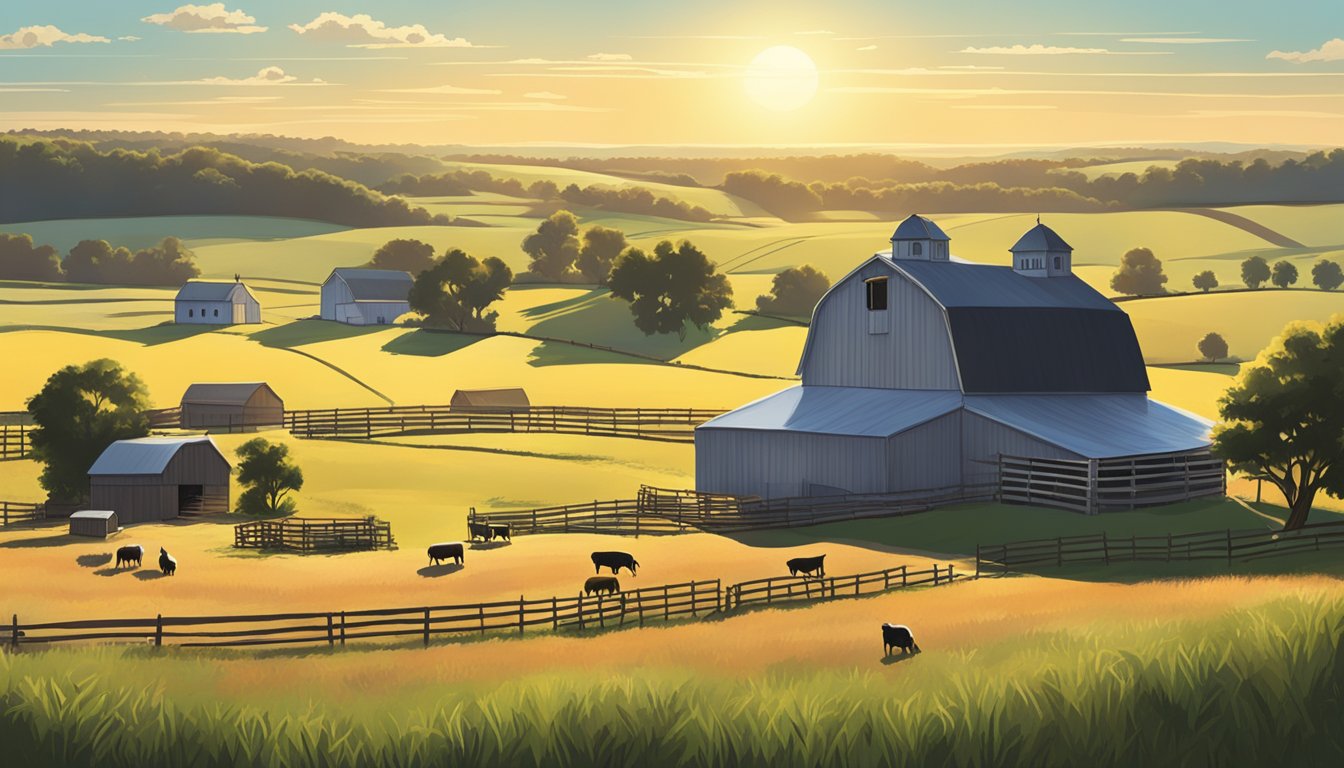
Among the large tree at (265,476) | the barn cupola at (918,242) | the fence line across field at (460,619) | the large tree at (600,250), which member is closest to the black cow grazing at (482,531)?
the large tree at (265,476)

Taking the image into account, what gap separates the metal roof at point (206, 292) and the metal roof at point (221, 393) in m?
54.6

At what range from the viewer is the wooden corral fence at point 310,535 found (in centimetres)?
5597

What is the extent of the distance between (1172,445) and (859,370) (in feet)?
41.4

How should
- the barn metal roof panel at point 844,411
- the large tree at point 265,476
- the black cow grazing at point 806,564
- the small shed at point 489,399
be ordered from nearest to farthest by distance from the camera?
the black cow grazing at point 806,564 < the barn metal roof panel at point 844,411 < the large tree at point 265,476 < the small shed at point 489,399

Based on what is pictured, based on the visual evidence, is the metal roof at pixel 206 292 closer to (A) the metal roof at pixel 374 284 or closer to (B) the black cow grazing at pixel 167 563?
(A) the metal roof at pixel 374 284

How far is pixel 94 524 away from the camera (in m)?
58.5

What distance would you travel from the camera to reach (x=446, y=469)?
2876 inches

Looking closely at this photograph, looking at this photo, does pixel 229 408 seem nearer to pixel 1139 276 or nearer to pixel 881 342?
pixel 881 342

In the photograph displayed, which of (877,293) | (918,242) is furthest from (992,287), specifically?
(877,293)

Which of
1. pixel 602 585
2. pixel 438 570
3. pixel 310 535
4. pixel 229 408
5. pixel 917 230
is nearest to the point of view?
pixel 602 585

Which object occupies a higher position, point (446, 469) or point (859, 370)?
point (859, 370)

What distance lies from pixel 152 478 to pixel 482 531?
15304mm

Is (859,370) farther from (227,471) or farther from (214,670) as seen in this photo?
(214,670)

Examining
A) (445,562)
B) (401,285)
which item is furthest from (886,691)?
(401,285)
